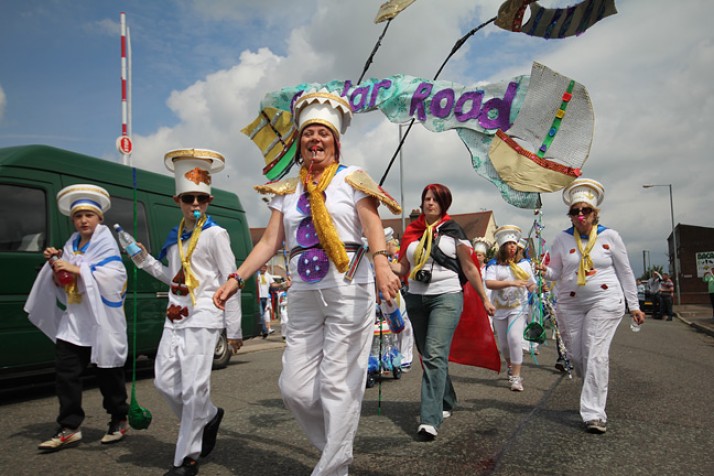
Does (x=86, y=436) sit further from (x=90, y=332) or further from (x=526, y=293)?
(x=526, y=293)

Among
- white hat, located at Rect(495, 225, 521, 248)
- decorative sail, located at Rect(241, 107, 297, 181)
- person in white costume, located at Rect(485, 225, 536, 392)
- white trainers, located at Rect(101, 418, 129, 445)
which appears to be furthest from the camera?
white hat, located at Rect(495, 225, 521, 248)

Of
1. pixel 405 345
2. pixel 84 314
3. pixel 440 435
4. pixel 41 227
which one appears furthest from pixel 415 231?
pixel 41 227

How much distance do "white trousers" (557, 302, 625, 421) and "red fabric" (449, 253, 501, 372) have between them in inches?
27.6

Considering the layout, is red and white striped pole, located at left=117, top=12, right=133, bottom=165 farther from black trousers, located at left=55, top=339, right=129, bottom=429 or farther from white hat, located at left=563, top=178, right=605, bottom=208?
white hat, located at left=563, top=178, right=605, bottom=208

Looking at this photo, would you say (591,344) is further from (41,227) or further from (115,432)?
(41,227)

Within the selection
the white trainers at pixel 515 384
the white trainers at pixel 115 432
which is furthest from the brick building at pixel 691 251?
the white trainers at pixel 115 432

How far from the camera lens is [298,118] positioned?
137 inches

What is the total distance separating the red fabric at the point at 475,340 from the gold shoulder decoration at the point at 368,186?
2.75 meters

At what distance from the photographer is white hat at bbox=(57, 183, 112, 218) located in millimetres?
4664

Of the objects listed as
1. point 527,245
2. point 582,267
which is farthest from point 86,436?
point 527,245

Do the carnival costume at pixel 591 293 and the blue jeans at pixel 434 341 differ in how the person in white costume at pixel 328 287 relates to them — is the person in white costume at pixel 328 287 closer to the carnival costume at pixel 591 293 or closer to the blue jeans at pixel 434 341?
the blue jeans at pixel 434 341

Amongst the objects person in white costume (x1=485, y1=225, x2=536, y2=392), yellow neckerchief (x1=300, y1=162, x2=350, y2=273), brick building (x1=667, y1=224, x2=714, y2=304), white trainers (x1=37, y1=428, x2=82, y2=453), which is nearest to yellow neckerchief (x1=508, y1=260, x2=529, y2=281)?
person in white costume (x1=485, y1=225, x2=536, y2=392)

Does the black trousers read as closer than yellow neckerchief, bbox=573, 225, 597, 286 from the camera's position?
Yes

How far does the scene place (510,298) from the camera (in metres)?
7.41
